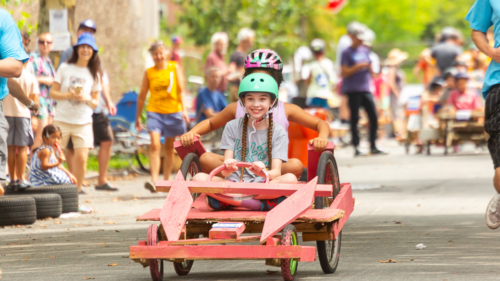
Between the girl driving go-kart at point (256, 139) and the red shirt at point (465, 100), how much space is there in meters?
12.1

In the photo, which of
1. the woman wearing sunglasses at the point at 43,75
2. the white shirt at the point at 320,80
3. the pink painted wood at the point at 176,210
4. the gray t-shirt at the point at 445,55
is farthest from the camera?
the gray t-shirt at the point at 445,55

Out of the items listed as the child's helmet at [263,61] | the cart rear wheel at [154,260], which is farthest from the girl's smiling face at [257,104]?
the cart rear wheel at [154,260]

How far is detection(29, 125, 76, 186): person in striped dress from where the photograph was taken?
984cm

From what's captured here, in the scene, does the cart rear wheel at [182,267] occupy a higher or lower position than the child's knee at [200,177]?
lower

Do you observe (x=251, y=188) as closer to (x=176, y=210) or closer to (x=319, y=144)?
(x=176, y=210)

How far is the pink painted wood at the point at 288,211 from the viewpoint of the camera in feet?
17.6

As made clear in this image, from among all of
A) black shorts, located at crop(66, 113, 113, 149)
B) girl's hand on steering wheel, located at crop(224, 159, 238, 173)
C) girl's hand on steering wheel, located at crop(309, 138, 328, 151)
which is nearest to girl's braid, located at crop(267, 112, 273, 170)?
girl's hand on steering wheel, located at crop(309, 138, 328, 151)

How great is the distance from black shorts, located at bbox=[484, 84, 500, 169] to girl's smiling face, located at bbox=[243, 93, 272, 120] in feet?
5.78

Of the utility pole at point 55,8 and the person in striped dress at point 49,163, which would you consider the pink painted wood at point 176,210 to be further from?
the utility pole at point 55,8

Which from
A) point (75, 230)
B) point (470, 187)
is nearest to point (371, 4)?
point (470, 187)

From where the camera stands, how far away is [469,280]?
5516mm

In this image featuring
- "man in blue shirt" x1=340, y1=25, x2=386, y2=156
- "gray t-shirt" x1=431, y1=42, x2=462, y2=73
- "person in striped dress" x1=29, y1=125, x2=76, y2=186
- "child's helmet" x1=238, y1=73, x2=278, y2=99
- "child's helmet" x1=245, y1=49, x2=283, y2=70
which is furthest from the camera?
"gray t-shirt" x1=431, y1=42, x2=462, y2=73

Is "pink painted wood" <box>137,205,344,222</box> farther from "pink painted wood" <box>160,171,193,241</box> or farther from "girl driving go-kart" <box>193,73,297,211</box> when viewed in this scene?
"girl driving go-kart" <box>193,73,297,211</box>

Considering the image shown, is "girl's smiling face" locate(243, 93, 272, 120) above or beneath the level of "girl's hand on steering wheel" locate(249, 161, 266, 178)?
above
